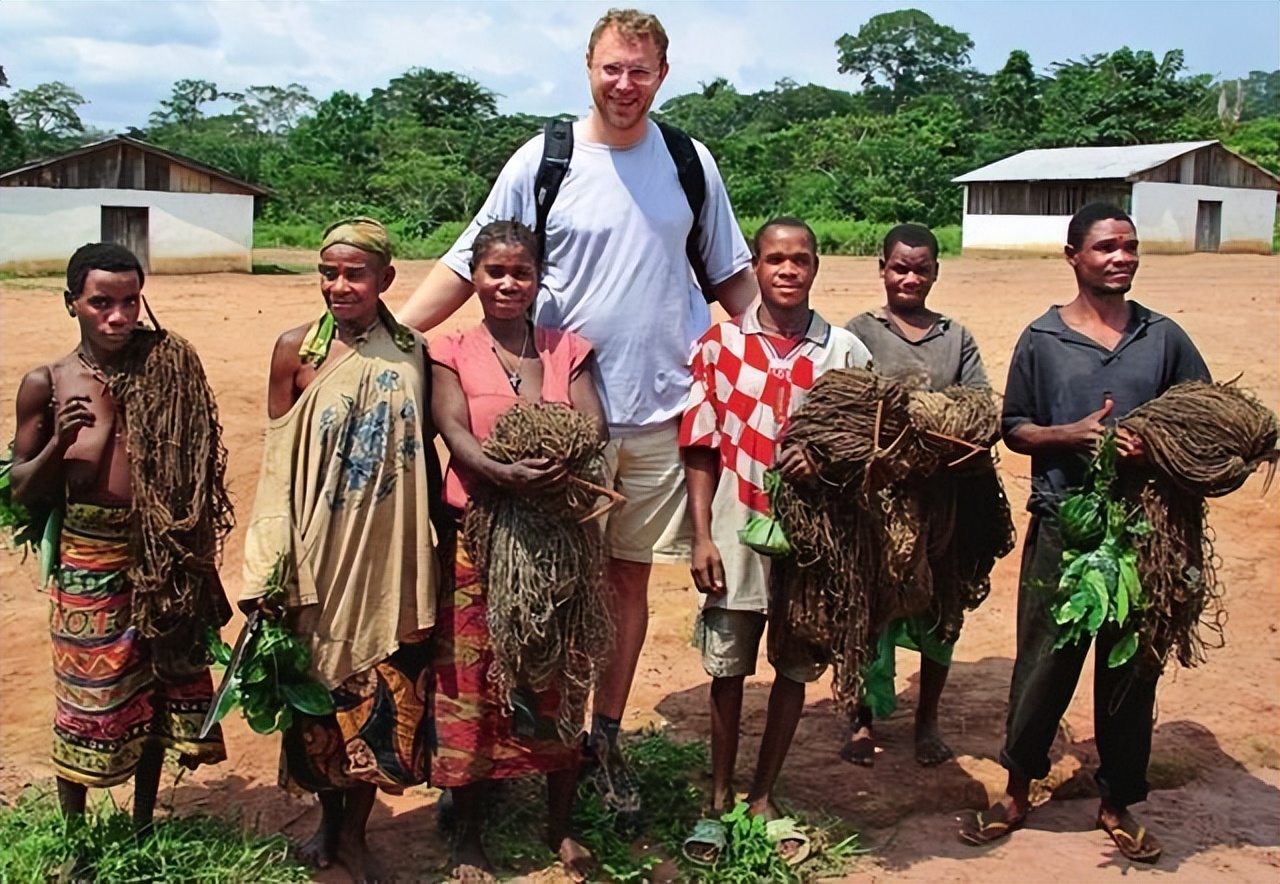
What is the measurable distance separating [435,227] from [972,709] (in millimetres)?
23383

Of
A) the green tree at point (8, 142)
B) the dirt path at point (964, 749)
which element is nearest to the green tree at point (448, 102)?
the green tree at point (8, 142)

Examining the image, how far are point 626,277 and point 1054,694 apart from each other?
75.5 inches

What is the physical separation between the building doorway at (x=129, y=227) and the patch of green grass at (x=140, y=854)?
17.9 metres

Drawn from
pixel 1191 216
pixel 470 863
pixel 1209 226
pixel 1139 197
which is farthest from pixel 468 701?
pixel 1209 226

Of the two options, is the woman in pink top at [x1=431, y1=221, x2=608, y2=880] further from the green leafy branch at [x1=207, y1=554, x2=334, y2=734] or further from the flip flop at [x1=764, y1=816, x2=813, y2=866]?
the flip flop at [x1=764, y1=816, x2=813, y2=866]

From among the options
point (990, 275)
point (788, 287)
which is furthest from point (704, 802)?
point (990, 275)

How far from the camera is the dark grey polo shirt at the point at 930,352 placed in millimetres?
4184

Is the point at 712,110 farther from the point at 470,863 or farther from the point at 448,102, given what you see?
the point at 470,863

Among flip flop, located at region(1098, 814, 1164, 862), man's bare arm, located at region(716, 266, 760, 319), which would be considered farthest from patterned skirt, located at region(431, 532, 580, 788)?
flip flop, located at region(1098, 814, 1164, 862)

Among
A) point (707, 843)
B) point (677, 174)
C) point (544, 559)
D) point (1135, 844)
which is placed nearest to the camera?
point (544, 559)

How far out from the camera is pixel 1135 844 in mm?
3980

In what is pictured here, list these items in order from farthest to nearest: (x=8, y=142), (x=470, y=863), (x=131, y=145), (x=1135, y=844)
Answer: (x=8, y=142) → (x=131, y=145) → (x=1135, y=844) → (x=470, y=863)

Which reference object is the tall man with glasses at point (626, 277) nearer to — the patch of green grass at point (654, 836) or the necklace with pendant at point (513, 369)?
the patch of green grass at point (654, 836)

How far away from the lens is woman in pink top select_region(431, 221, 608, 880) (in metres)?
3.45
